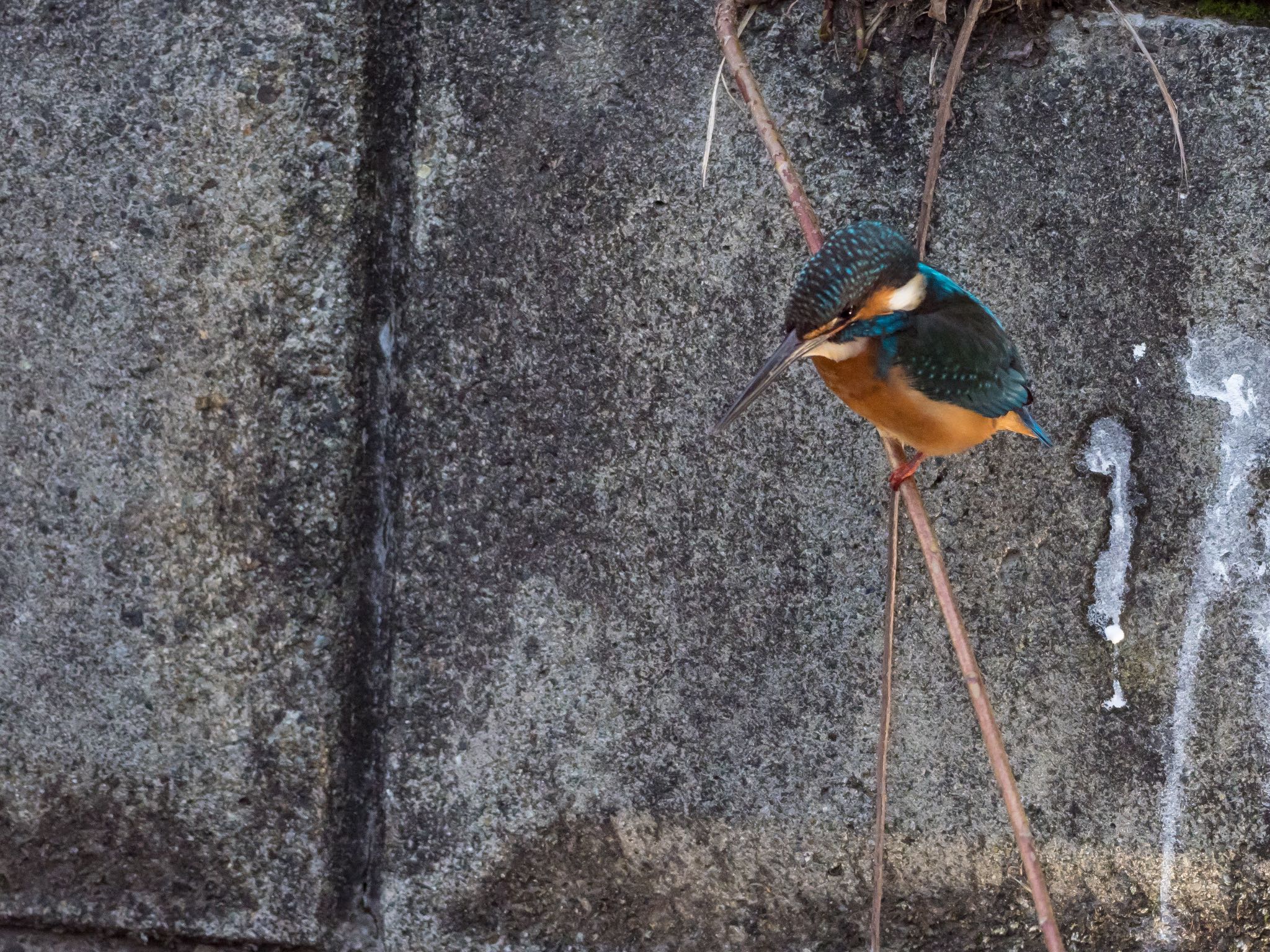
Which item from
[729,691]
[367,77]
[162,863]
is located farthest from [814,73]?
[162,863]

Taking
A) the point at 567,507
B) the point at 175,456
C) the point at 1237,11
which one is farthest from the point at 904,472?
the point at 175,456

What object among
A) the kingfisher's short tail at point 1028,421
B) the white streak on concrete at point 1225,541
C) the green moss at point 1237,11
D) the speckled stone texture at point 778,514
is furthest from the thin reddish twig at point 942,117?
the white streak on concrete at point 1225,541

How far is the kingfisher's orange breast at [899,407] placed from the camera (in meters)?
1.83

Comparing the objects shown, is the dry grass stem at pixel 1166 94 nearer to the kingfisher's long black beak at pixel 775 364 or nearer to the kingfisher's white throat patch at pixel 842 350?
the kingfisher's white throat patch at pixel 842 350

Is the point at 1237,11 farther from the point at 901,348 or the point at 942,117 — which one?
the point at 901,348

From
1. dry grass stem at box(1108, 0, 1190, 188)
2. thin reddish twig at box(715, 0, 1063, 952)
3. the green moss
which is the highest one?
the green moss

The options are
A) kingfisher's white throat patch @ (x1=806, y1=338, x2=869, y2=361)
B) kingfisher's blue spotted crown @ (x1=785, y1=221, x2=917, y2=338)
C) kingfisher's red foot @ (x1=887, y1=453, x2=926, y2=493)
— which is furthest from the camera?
kingfisher's red foot @ (x1=887, y1=453, x2=926, y2=493)

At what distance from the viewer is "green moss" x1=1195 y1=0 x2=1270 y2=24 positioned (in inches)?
82.9

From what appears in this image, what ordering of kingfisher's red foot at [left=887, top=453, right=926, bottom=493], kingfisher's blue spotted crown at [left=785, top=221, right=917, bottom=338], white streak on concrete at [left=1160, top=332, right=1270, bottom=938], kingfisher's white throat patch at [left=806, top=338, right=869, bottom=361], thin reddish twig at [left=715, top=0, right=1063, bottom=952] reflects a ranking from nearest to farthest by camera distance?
1. thin reddish twig at [left=715, top=0, right=1063, bottom=952]
2. kingfisher's blue spotted crown at [left=785, top=221, right=917, bottom=338]
3. kingfisher's white throat patch at [left=806, top=338, right=869, bottom=361]
4. kingfisher's red foot at [left=887, top=453, right=926, bottom=493]
5. white streak on concrete at [left=1160, top=332, right=1270, bottom=938]

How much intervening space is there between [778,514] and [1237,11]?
1.28 metres

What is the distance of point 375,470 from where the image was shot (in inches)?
87.3

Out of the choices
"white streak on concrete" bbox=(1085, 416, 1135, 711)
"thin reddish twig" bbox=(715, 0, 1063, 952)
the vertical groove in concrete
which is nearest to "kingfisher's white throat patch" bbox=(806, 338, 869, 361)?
"thin reddish twig" bbox=(715, 0, 1063, 952)

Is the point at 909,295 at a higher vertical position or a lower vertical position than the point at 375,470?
higher

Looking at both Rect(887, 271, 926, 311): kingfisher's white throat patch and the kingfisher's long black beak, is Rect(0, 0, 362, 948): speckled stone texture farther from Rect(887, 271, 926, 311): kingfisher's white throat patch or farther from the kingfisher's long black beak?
Rect(887, 271, 926, 311): kingfisher's white throat patch
